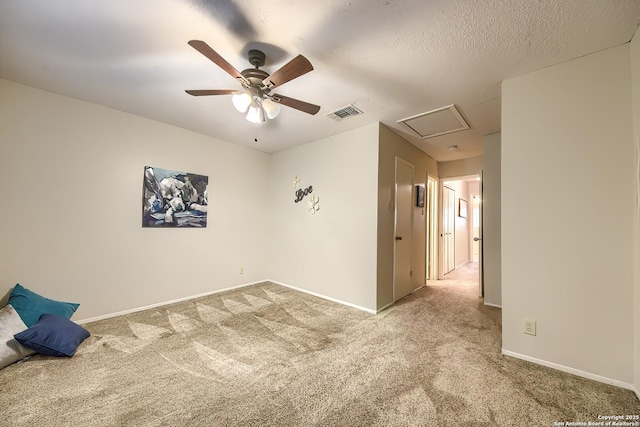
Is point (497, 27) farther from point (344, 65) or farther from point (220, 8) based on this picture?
point (220, 8)

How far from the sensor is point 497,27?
1.66 meters

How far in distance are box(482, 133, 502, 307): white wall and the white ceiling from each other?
3.50 feet

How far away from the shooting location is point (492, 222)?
379 cm

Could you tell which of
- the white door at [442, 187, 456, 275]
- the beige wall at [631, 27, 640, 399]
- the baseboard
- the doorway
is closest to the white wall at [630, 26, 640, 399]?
the beige wall at [631, 27, 640, 399]

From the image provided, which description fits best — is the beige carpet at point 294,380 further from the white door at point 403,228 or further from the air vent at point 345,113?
the air vent at point 345,113

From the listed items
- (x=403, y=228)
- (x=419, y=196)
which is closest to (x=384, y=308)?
(x=403, y=228)

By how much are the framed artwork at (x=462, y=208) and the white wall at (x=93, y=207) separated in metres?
6.07

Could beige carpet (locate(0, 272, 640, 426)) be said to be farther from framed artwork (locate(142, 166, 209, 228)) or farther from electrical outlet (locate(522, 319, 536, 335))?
framed artwork (locate(142, 166, 209, 228))

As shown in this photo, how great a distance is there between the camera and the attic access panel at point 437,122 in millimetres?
2930

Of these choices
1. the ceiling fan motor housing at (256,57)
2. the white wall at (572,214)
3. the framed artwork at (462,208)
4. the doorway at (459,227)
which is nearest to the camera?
the white wall at (572,214)

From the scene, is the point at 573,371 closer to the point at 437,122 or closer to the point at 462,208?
the point at 437,122

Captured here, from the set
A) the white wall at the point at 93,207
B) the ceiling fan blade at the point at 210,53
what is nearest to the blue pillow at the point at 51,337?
the white wall at the point at 93,207

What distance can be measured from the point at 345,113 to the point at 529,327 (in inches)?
114

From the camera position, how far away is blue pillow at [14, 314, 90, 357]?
2014 mm
